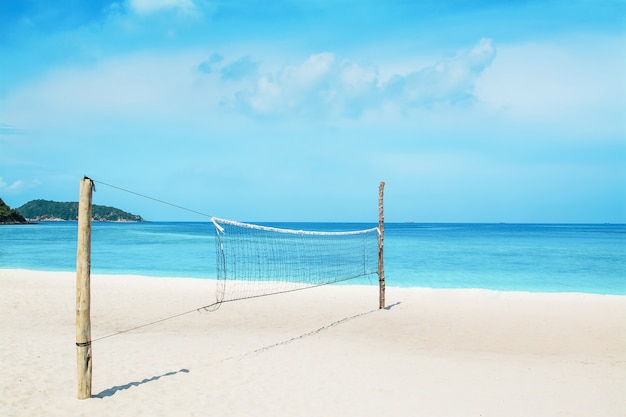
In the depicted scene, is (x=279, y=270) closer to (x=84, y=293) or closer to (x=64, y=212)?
(x=84, y=293)

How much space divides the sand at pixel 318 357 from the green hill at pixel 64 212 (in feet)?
455

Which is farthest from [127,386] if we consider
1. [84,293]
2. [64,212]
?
[64,212]

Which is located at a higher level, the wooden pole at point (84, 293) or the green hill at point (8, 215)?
the green hill at point (8, 215)

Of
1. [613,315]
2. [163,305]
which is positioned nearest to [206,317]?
[163,305]

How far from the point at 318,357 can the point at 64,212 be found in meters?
158

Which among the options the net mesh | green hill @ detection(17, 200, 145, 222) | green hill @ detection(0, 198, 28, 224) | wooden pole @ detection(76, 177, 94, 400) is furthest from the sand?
green hill @ detection(17, 200, 145, 222)

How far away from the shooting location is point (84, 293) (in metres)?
5.12

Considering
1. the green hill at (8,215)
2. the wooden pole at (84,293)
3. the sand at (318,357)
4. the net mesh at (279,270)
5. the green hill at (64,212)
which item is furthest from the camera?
the green hill at (64,212)

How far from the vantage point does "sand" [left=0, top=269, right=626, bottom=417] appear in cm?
532

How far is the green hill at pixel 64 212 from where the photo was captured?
135 meters

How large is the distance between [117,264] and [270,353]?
71.1 ft

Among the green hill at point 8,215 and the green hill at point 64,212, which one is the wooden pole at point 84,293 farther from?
the green hill at point 64,212

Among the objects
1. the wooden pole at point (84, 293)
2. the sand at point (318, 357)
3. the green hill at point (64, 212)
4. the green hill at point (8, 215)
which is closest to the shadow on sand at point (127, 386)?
the sand at point (318, 357)

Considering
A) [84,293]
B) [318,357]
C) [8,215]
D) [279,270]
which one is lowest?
[279,270]
